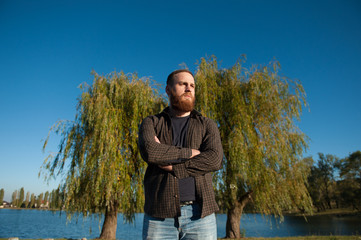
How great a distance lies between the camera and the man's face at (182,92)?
5.48ft

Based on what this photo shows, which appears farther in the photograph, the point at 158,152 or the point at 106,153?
the point at 106,153

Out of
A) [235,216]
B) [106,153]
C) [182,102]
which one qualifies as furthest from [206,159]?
[235,216]

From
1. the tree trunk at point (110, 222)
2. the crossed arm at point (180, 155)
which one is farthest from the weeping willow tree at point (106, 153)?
the crossed arm at point (180, 155)

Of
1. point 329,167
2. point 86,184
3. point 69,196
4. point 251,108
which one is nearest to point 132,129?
point 86,184

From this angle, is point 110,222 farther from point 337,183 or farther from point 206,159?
point 337,183

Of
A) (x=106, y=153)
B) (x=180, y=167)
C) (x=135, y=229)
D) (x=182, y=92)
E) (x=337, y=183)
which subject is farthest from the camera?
(x=337, y=183)

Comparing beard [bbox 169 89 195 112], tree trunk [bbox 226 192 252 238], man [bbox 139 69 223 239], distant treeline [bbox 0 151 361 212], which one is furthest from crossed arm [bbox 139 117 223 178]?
distant treeline [bbox 0 151 361 212]

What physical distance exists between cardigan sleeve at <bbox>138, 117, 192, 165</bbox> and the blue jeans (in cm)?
32

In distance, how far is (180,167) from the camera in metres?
1.48

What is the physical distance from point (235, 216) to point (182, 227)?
→ 7947 mm

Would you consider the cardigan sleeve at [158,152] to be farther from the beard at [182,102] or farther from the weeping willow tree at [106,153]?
the weeping willow tree at [106,153]

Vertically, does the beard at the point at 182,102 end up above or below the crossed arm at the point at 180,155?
above

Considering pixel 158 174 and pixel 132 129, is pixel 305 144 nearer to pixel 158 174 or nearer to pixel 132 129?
pixel 132 129

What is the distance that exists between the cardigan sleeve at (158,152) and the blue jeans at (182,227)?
1.04ft
